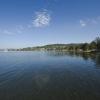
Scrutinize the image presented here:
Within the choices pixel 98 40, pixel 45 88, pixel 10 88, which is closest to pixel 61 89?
pixel 45 88

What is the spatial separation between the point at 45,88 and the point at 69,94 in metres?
3.90

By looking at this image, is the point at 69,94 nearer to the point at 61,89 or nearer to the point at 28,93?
the point at 61,89

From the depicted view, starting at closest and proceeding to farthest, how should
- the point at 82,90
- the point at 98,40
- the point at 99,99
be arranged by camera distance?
the point at 99,99 < the point at 82,90 < the point at 98,40

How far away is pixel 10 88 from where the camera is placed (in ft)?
67.9

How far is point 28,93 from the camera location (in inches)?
716

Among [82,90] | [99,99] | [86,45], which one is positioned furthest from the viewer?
[86,45]

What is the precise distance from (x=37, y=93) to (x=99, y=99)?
728 centimetres

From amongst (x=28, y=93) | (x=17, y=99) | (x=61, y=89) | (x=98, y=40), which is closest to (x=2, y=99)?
(x=17, y=99)

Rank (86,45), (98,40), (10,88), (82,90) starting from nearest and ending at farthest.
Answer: (82,90)
(10,88)
(98,40)
(86,45)

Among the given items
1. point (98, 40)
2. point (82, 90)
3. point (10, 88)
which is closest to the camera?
point (82, 90)

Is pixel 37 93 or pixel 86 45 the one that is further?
pixel 86 45

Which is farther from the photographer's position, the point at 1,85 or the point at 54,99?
the point at 1,85

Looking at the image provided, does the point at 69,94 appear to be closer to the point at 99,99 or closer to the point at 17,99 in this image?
the point at 99,99

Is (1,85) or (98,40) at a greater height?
(98,40)
